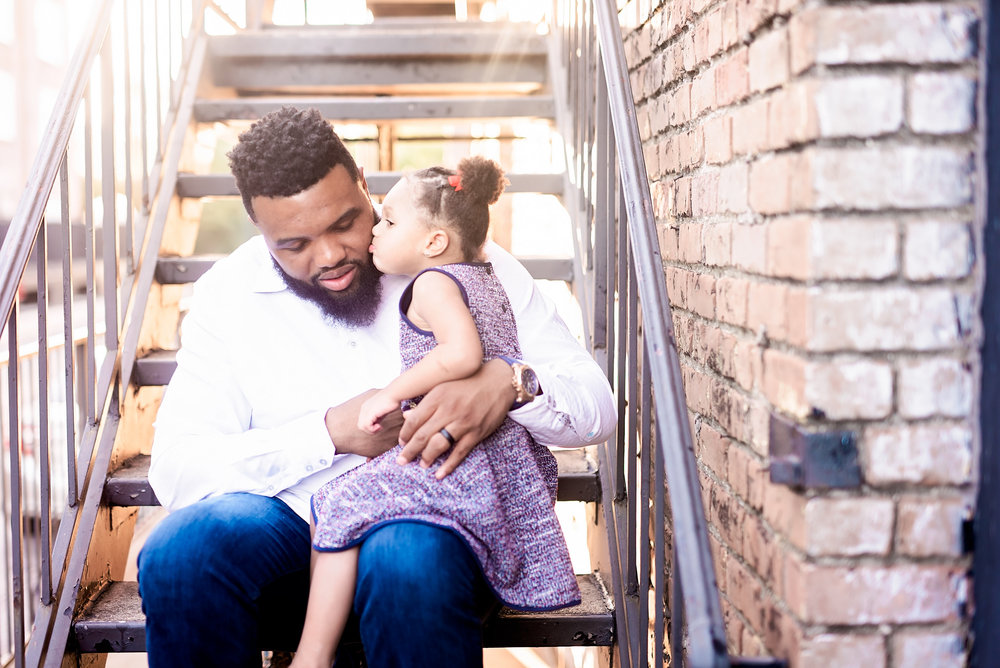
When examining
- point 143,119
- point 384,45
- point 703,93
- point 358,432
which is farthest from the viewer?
point 384,45

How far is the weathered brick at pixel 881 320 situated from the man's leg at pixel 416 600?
705 millimetres

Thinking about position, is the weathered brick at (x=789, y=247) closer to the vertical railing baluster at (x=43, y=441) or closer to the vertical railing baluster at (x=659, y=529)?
the vertical railing baluster at (x=659, y=529)

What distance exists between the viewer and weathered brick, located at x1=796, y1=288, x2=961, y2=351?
3.86 feet

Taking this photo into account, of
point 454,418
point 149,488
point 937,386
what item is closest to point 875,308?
point 937,386

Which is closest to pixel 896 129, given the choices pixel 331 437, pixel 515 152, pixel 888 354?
pixel 888 354

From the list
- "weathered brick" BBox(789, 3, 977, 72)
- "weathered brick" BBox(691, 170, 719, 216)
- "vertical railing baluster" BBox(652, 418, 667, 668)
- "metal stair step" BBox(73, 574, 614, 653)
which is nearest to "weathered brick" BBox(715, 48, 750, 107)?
"weathered brick" BBox(691, 170, 719, 216)

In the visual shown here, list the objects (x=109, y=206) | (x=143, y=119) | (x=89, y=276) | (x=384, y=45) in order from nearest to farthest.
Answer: (x=89, y=276)
(x=109, y=206)
(x=143, y=119)
(x=384, y=45)

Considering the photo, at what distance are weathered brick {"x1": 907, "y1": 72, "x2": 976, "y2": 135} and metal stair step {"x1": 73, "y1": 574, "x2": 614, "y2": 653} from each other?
1249mm

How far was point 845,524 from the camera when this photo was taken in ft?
3.96

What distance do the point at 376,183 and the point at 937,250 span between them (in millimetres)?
2140

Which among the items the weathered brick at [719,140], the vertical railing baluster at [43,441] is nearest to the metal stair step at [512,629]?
the vertical railing baluster at [43,441]

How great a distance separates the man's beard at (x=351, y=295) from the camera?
198cm

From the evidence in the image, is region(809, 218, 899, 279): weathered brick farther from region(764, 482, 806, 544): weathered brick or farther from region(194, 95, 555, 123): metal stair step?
region(194, 95, 555, 123): metal stair step

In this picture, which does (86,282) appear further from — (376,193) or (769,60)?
(769,60)
